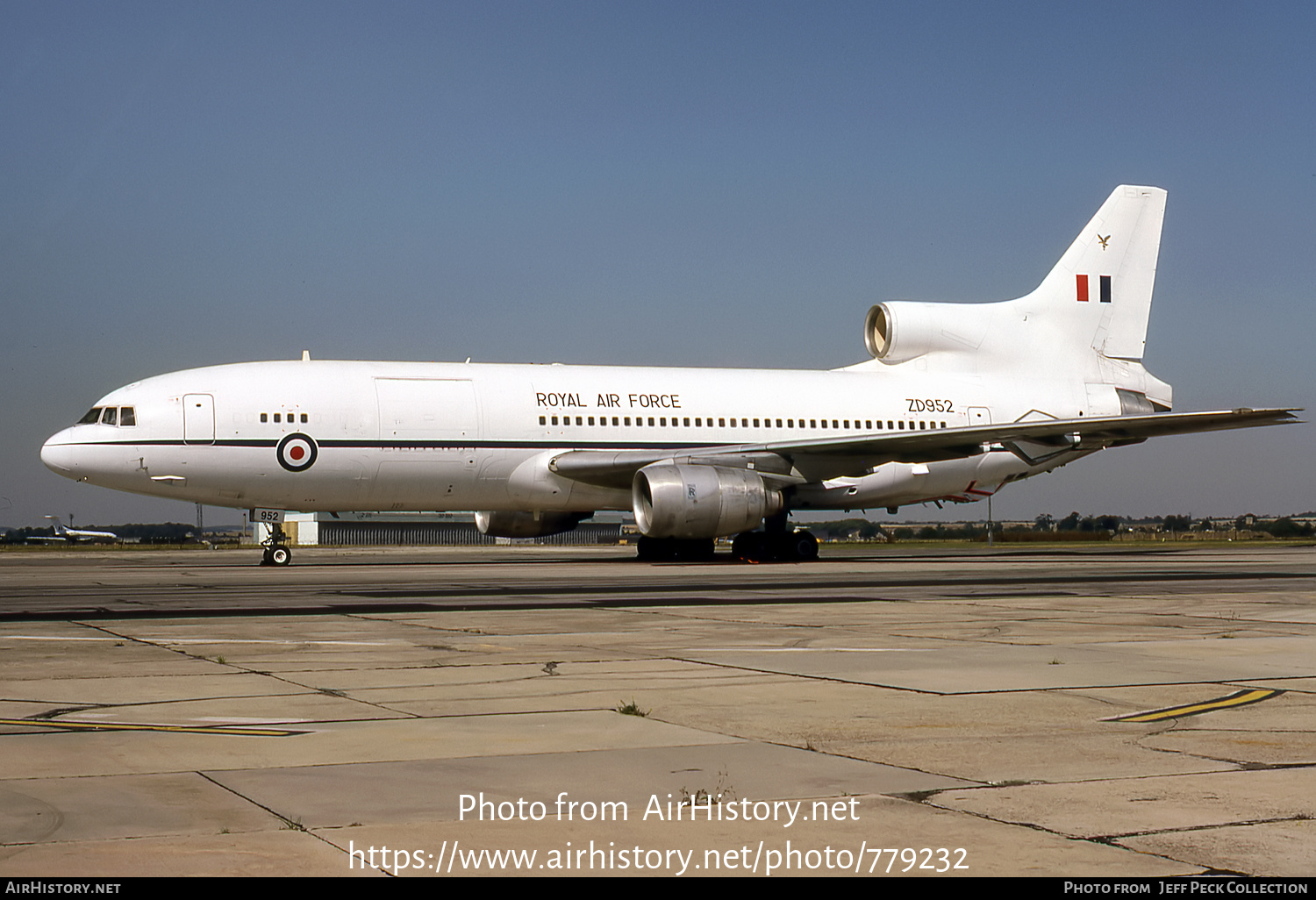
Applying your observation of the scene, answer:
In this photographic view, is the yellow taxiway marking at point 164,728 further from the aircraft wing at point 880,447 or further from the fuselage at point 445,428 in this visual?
the aircraft wing at point 880,447

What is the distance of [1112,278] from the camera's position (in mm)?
33969

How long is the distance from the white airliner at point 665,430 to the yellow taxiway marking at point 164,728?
707 inches

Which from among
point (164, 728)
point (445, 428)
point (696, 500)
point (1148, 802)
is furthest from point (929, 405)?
point (1148, 802)

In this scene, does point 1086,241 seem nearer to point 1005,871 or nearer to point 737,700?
point 737,700

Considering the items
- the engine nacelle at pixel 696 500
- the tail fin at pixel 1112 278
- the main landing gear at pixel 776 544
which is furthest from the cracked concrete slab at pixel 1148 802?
the tail fin at pixel 1112 278

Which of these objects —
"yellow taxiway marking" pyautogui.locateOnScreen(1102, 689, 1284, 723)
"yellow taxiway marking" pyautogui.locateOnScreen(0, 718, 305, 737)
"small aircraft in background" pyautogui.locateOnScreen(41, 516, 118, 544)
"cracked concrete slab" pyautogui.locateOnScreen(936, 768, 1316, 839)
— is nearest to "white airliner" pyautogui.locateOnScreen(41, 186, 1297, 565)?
"yellow taxiway marking" pyautogui.locateOnScreen(1102, 689, 1284, 723)

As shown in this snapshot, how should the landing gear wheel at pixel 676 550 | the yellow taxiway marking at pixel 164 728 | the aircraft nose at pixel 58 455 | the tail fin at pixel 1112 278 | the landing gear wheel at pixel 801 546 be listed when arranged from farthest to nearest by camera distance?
the tail fin at pixel 1112 278 < the landing gear wheel at pixel 676 550 < the landing gear wheel at pixel 801 546 < the aircraft nose at pixel 58 455 < the yellow taxiway marking at pixel 164 728

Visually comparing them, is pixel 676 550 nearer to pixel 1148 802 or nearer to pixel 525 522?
pixel 525 522

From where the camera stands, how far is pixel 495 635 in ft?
35.0

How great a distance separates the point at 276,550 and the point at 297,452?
2.54 m

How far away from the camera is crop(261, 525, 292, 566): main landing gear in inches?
1002

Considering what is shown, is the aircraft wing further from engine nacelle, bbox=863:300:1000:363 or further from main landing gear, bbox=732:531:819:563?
engine nacelle, bbox=863:300:1000:363

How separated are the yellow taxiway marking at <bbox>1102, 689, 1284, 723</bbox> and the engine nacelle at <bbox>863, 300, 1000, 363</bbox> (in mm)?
25241

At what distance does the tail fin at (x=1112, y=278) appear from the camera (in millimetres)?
33562
